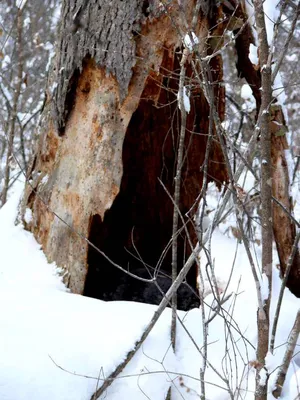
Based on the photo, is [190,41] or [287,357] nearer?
[287,357]

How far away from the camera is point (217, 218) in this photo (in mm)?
2285

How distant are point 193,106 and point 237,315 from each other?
1.40m

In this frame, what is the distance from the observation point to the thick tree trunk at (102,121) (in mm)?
2928

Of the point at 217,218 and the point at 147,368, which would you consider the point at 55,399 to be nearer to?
the point at 147,368

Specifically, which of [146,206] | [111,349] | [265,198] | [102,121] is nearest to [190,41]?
[265,198]

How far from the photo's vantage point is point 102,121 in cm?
307

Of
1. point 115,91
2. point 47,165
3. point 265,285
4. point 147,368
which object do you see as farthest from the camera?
point 47,165

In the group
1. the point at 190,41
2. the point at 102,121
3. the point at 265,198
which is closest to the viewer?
the point at 265,198

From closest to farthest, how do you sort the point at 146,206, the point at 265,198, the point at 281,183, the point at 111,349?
the point at 265,198
the point at 111,349
the point at 281,183
the point at 146,206

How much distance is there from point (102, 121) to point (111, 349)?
1.38 metres

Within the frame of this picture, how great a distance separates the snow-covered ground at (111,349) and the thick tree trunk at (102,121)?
47 cm

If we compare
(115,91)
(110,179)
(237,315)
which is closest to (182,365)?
(237,315)

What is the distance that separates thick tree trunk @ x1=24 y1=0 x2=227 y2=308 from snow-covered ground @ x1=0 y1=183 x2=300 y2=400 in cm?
47

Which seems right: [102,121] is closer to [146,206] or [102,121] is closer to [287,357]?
[146,206]
